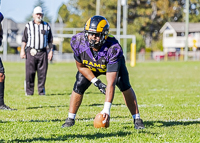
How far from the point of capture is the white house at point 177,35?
215 ft

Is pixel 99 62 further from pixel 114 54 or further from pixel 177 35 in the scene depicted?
pixel 177 35

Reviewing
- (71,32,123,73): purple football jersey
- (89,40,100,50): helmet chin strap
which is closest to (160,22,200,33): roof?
(71,32,123,73): purple football jersey

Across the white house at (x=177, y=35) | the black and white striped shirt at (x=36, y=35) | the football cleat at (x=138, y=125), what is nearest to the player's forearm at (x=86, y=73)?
the football cleat at (x=138, y=125)

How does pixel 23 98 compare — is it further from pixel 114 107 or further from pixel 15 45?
pixel 15 45

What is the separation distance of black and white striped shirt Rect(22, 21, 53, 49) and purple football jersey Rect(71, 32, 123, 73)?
14.9 feet

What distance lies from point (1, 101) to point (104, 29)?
3092mm

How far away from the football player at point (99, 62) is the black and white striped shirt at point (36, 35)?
4.35m

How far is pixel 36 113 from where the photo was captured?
6426 mm

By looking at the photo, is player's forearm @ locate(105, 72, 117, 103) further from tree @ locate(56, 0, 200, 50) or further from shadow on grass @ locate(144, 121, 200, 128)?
tree @ locate(56, 0, 200, 50)

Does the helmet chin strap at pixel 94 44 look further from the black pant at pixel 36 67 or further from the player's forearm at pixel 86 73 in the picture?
the black pant at pixel 36 67

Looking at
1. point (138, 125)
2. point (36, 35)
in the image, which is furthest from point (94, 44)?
point (36, 35)

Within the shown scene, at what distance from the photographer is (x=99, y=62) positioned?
4648 millimetres

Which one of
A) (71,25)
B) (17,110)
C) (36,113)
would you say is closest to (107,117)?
(36,113)

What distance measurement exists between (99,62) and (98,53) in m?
0.11
